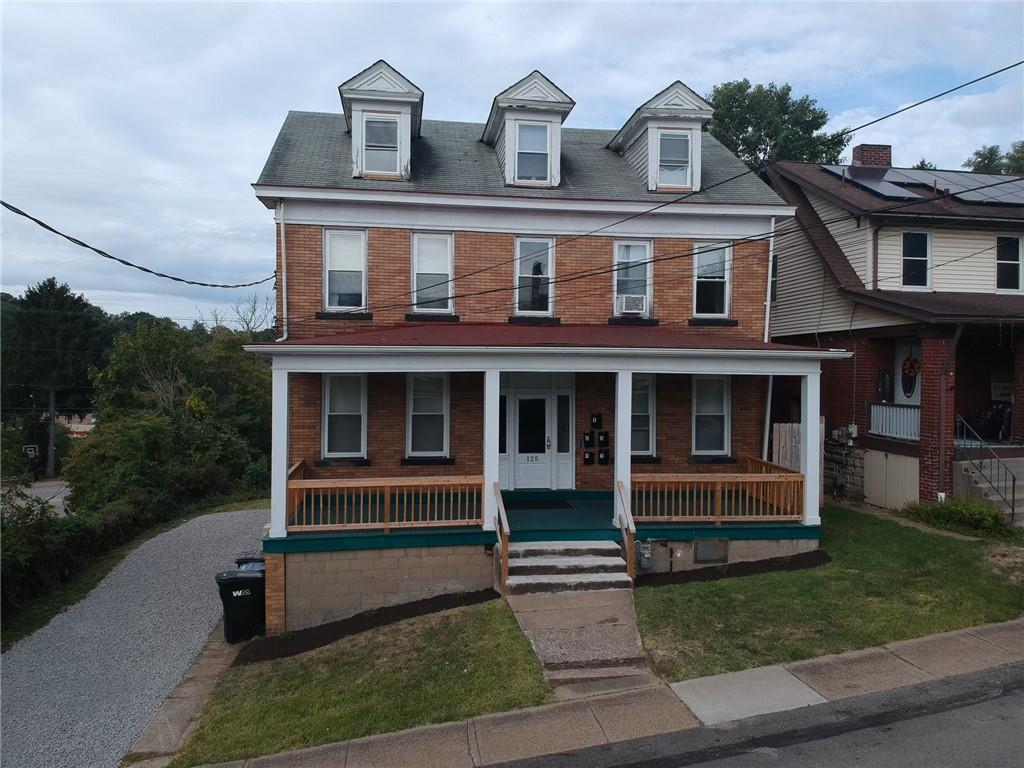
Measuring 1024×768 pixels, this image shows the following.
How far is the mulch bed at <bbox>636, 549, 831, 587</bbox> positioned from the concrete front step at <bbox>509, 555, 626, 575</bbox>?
511mm

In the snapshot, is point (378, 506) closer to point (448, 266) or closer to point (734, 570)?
point (448, 266)

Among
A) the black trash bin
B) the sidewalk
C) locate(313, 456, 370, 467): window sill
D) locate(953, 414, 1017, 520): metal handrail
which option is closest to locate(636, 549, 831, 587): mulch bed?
the sidewalk

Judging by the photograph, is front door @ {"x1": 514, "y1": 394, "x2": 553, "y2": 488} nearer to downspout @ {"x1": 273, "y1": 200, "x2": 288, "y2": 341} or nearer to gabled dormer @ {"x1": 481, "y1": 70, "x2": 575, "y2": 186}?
gabled dormer @ {"x1": 481, "y1": 70, "x2": 575, "y2": 186}

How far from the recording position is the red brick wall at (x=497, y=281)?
12.7 meters

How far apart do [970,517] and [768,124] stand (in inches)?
1215

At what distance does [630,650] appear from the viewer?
769 centimetres

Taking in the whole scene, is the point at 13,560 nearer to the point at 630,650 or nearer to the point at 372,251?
the point at 372,251

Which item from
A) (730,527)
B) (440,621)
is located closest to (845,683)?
(730,527)

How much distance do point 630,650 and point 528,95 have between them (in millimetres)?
10857

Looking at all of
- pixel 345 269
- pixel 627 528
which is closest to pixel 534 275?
pixel 345 269

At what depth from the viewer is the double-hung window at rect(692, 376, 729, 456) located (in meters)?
13.6

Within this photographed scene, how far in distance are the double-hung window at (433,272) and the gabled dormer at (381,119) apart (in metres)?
1.47

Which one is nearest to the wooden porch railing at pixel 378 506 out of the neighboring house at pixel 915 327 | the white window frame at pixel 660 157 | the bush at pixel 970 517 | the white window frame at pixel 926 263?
the white window frame at pixel 660 157

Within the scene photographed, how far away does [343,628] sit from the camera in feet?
31.0
